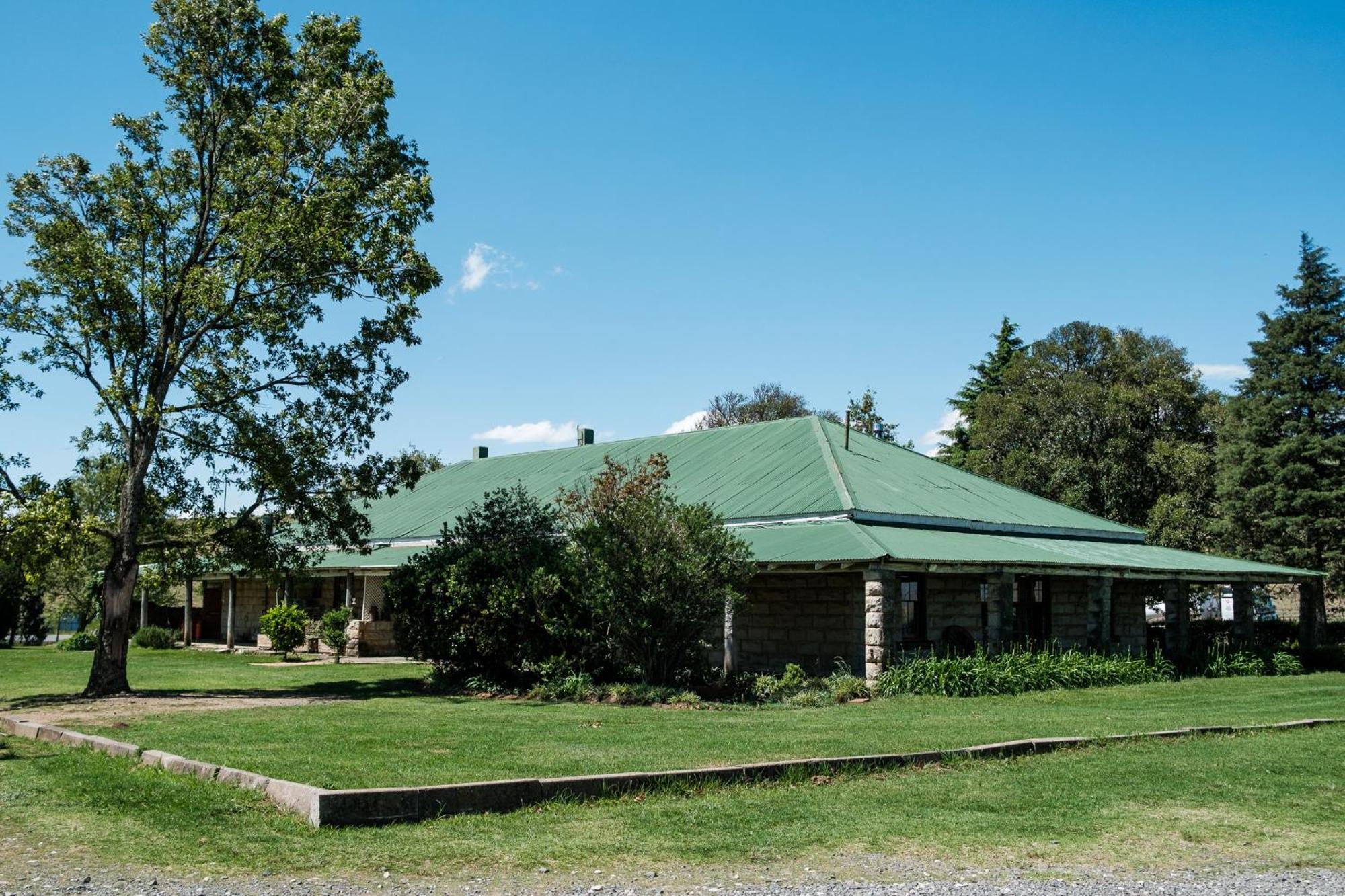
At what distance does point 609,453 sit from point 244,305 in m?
13.6

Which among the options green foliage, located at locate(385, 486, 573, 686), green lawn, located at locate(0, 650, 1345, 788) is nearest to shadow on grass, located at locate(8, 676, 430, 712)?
green lawn, located at locate(0, 650, 1345, 788)

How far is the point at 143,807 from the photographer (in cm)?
812

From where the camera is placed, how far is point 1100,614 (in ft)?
73.3

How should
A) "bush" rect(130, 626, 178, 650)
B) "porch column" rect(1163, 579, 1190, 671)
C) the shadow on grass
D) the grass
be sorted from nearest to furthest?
the grass
the shadow on grass
"porch column" rect(1163, 579, 1190, 671)
"bush" rect(130, 626, 178, 650)

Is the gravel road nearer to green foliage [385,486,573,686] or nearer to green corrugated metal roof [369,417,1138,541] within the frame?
green foliage [385,486,573,686]

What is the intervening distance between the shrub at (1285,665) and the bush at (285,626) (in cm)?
2303

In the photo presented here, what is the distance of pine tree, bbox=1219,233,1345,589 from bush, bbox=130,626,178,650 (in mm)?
32914

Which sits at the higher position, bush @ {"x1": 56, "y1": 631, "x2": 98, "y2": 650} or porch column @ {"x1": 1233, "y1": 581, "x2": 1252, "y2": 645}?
porch column @ {"x1": 1233, "y1": 581, "x2": 1252, "y2": 645}

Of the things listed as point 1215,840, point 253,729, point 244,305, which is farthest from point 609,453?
point 1215,840

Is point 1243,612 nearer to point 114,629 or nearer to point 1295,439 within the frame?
point 1295,439

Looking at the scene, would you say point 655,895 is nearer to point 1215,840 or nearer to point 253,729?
point 1215,840

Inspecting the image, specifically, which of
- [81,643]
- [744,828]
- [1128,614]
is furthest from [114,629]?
[1128,614]

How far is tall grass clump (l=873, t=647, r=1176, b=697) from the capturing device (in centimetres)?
1805

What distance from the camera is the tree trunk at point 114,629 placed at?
743 inches
